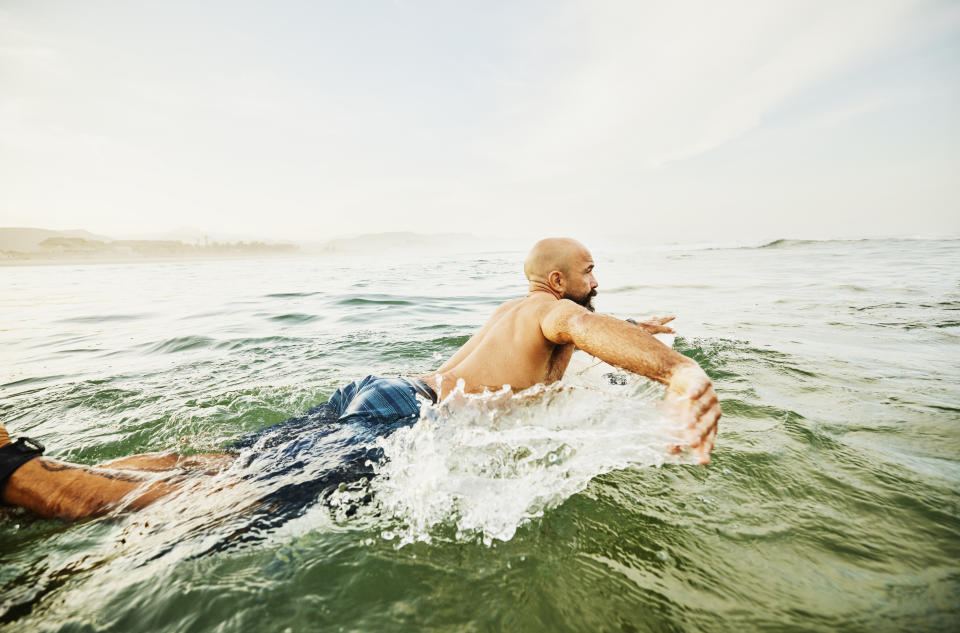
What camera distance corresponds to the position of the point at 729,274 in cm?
1220

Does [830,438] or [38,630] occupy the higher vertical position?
[830,438]

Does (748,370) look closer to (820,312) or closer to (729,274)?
(820,312)

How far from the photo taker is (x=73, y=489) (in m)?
1.91

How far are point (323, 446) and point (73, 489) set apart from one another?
3.59 feet

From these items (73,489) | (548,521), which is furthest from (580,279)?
(73,489)

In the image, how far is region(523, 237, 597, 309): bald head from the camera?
259cm

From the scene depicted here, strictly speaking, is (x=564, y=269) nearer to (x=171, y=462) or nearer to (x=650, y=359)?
(x=650, y=359)

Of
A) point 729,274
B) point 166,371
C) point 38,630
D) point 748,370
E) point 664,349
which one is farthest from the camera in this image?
point 729,274

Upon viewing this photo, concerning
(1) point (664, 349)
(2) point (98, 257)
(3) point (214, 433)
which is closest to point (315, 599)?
(1) point (664, 349)

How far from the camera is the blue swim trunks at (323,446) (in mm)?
1877

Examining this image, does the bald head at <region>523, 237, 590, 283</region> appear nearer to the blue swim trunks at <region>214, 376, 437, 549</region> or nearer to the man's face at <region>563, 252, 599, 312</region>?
the man's face at <region>563, 252, 599, 312</region>

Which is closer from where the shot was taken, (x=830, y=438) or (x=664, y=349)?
(x=664, y=349)

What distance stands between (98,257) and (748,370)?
152 feet

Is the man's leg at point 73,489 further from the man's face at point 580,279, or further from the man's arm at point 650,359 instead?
the man's face at point 580,279
